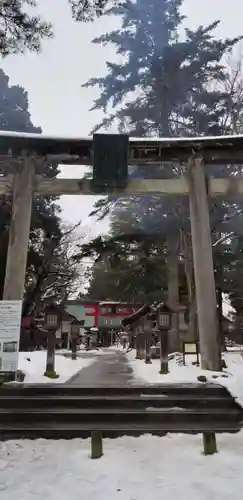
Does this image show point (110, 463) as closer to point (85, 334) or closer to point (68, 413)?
point (68, 413)

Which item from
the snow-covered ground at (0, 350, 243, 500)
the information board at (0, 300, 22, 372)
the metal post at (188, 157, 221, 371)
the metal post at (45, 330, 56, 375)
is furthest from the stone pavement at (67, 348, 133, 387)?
the snow-covered ground at (0, 350, 243, 500)

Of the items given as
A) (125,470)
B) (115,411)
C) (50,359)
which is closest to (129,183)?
(50,359)

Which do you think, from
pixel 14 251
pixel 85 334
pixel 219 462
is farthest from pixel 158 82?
pixel 85 334

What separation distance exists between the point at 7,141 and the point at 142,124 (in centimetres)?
977

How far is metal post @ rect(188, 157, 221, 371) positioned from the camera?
9.79m

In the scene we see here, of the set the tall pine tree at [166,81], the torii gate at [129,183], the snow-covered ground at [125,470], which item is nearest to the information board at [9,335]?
the torii gate at [129,183]

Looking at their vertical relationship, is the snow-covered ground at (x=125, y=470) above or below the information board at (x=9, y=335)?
below

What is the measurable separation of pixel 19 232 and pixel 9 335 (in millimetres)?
3441

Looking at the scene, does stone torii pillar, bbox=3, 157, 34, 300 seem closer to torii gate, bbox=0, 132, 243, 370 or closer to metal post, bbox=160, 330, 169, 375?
torii gate, bbox=0, 132, 243, 370

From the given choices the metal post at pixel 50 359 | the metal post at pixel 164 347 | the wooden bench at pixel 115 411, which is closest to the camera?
the wooden bench at pixel 115 411

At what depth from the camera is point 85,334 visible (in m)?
48.4

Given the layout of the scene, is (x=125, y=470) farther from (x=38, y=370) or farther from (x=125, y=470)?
(x=38, y=370)

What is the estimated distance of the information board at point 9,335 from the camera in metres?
7.53

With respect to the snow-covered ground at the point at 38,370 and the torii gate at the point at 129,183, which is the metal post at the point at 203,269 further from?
the snow-covered ground at the point at 38,370
